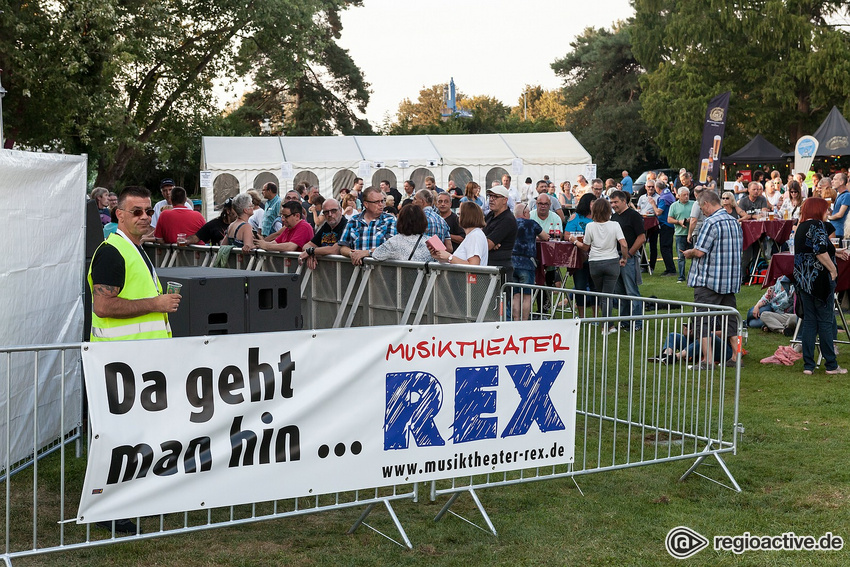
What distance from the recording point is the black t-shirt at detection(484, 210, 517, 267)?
1102cm

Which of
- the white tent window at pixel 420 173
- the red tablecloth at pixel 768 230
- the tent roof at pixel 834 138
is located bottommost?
the red tablecloth at pixel 768 230

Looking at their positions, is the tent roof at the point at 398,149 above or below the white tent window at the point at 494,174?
above

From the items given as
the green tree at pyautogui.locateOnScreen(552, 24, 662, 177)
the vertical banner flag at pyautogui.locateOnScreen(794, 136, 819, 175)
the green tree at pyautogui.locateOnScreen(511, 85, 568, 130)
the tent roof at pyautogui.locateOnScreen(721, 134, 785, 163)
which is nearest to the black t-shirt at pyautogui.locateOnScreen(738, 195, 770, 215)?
the vertical banner flag at pyautogui.locateOnScreen(794, 136, 819, 175)

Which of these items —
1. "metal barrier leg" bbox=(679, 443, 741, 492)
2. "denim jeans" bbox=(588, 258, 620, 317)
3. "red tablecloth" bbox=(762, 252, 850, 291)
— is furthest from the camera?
"denim jeans" bbox=(588, 258, 620, 317)

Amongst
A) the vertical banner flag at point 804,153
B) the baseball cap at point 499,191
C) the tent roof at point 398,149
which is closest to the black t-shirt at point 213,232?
the baseball cap at point 499,191

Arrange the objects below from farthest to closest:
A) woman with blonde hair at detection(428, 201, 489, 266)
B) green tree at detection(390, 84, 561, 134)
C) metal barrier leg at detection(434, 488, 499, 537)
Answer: green tree at detection(390, 84, 561, 134) → woman with blonde hair at detection(428, 201, 489, 266) → metal barrier leg at detection(434, 488, 499, 537)

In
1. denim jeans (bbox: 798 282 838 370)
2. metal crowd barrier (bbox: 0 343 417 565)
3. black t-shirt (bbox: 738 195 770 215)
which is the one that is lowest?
metal crowd barrier (bbox: 0 343 417 565)

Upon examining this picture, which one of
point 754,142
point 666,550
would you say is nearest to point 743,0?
point 754,142

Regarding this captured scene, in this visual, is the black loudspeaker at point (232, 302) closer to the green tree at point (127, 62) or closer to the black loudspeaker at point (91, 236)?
the black loudspeaker at point (91, 236)

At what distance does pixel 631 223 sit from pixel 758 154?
72.8 ft

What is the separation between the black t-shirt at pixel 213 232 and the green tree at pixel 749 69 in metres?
40.2

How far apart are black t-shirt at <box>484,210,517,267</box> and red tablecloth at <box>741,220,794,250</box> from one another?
773 cm

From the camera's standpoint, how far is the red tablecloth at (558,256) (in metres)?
13.5

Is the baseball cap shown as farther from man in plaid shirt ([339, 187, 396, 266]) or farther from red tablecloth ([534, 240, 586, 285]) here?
red tablecloth ([534, 240, 586, 285])
